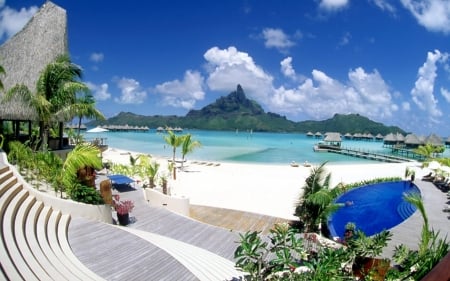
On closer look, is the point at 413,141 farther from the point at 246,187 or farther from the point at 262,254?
the point at 262,254

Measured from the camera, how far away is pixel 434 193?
51.7ft

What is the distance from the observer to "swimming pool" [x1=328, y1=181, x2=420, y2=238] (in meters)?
12.3

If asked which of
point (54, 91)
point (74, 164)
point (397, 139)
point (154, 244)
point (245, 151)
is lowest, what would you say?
point (245, 151)

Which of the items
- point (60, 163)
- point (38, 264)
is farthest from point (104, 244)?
point (60, 163)

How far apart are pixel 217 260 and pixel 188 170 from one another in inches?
638

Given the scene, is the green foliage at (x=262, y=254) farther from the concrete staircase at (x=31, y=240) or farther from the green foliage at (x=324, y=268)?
the concrete staircase at (x=31, y=240)

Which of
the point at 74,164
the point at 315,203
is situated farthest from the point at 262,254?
the point at 74,164

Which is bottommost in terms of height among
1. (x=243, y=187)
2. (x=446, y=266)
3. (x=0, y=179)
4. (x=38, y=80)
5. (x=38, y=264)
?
(x=243, y=187)

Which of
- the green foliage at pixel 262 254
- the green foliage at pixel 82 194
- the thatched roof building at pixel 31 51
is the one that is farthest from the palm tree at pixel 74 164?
the thatched roof building at pixel 31 51

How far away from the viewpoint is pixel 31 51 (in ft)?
46.8

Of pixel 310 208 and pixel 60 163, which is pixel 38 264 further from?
pixel 310 208

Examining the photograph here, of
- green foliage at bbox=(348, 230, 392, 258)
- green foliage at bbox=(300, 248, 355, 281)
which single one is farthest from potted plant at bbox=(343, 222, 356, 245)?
green foliage at bbox=(300, 248, 355, 281)

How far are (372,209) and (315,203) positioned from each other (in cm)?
735

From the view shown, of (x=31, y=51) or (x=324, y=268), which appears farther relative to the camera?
(x=31, y=51)
